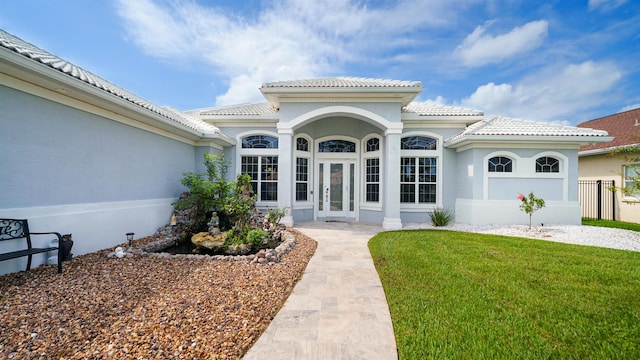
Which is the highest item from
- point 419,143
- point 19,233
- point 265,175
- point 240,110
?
point 240,110

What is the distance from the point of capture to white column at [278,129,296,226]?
9.29 metres

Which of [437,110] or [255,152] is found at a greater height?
[437,110]

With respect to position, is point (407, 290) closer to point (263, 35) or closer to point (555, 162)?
point (263, 35)

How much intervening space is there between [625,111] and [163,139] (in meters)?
24.7

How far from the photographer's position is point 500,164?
9.63 meters

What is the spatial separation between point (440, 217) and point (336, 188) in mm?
4355

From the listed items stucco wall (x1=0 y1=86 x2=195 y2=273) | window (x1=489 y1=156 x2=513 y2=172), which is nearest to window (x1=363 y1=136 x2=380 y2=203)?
window (x1=489 y1=156 x2=513 y2=172)

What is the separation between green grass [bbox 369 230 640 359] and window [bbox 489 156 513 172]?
3893mm

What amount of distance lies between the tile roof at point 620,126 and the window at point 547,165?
235 inches

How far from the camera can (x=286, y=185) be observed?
366 inches

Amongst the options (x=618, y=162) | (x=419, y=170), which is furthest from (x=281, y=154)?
(x=618, y=162)

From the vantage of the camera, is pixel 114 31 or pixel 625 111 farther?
pixel 625 111

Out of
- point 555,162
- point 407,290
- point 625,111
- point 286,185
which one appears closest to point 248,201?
point 286,185

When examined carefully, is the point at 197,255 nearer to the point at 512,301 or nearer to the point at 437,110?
the point at 512,301
